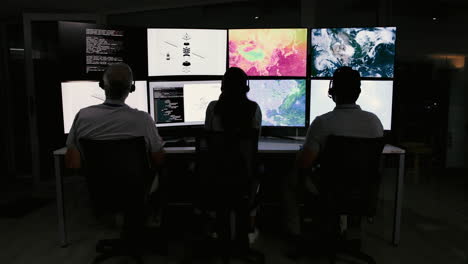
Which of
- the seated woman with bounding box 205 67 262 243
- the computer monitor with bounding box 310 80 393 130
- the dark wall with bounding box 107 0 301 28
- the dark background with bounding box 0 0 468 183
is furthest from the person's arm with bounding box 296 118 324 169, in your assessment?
the dark wall with bounding box 107 0 301 28

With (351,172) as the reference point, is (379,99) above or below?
above

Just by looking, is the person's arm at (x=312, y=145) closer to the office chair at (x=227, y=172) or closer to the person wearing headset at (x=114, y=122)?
the office chair at (x=227, y=172)

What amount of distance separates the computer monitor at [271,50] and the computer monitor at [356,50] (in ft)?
0.39

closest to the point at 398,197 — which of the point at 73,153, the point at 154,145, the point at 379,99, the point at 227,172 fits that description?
the point at 379,99

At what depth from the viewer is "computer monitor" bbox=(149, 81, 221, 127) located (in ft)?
11.0

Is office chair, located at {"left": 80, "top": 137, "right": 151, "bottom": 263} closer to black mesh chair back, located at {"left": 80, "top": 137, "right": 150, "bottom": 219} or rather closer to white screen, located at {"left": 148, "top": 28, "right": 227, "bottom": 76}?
Answer: black mesh chair back, located at {"left": 80, "top": 137, "right": 150, "bottom": 219}

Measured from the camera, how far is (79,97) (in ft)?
10.5

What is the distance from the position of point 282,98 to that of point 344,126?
102 cm

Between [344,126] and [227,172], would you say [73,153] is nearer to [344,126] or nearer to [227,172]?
[227,172]

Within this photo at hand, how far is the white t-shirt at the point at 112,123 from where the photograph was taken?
2412 mm

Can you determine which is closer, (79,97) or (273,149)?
(273,149)

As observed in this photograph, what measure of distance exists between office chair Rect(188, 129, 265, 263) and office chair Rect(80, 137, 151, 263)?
1.14 feet

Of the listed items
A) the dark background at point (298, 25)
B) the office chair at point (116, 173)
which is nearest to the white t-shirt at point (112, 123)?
the office chair at point (116, 173)

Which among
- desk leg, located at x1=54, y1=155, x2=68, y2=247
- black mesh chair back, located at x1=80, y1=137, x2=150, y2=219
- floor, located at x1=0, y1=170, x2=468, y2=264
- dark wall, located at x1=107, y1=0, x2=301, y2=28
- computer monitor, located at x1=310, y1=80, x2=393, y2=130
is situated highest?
dark wall, located at x1=107, y1=0, x2=301, y2=28
